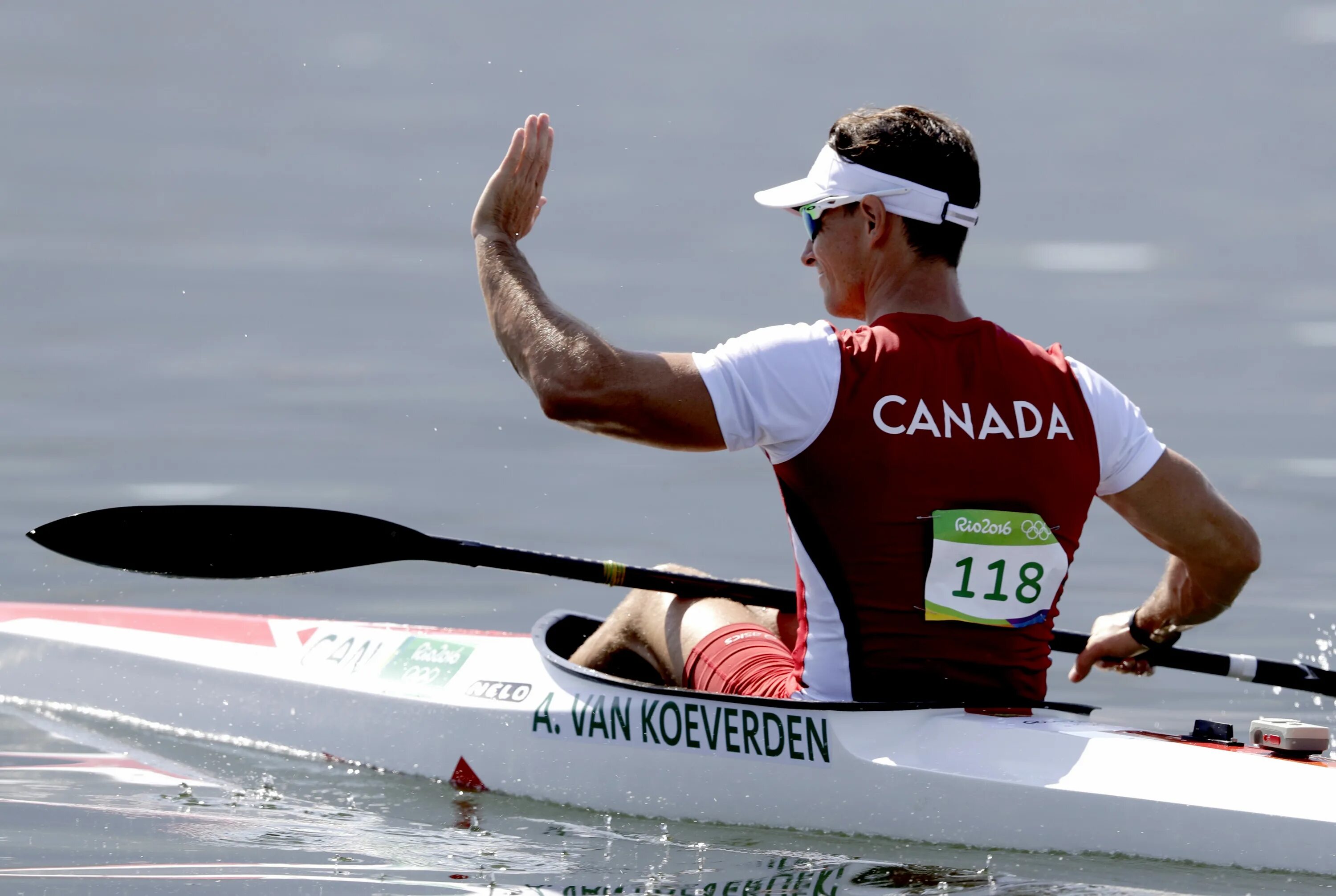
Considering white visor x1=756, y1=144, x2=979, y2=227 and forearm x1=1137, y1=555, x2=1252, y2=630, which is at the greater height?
white visor x1=756, y1=144, x2=979, y2=227

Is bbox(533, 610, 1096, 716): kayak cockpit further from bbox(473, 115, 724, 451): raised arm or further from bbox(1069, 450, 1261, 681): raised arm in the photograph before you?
bbox(473, 115, 724, 451): raised arm

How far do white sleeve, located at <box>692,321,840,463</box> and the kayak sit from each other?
70 centimetres

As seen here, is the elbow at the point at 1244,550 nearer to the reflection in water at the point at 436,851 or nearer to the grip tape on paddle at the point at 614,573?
the reflection in water at the point at 436,851

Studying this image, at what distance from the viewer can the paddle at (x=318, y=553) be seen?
4.38m

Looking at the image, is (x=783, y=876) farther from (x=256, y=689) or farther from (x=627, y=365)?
(x=256, y=689)

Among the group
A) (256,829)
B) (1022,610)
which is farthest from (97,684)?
(1022,610)

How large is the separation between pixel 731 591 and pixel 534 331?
120 cm

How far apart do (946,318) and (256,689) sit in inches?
107

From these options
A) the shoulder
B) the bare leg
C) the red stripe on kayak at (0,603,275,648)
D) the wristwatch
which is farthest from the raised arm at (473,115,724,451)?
the red stripe on kayak at (0,603,275,648)

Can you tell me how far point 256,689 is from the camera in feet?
16.9

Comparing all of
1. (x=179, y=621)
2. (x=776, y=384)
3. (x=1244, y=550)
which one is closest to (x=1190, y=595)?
(x=1244, y=550)

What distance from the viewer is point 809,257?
148 inches

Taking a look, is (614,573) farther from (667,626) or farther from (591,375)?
(591,375)

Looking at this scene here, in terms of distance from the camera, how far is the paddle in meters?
4.38
